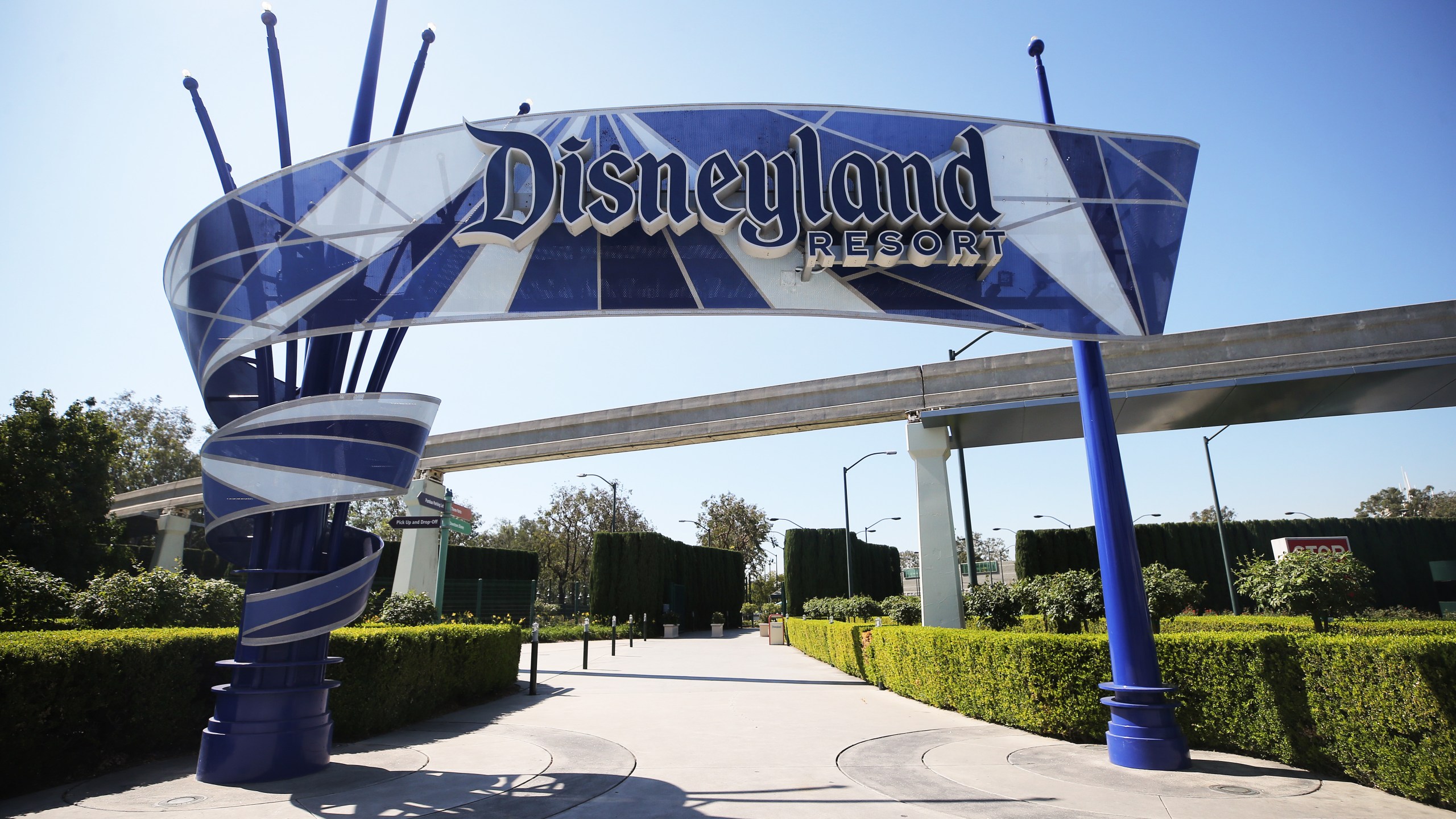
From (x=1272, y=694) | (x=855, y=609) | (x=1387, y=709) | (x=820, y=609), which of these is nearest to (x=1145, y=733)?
(x=1272, y=694)

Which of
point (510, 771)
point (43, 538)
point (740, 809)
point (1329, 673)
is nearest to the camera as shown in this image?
point (740, 809)

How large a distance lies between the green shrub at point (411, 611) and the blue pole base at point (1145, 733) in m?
13.2

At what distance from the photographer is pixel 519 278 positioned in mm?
8070

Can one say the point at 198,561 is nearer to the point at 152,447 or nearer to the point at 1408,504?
the point at 152,447

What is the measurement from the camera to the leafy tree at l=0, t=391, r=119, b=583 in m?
27.3

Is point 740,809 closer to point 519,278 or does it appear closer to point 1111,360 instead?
point 519,278

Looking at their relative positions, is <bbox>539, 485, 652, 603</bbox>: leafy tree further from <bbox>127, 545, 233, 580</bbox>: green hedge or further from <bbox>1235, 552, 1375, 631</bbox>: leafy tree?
<bbox>1235, 552, 1375, 631</bbox>: leafy tree

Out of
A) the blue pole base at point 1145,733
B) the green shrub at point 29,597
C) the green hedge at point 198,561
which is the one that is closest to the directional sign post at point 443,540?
the green shrub at point 29,597

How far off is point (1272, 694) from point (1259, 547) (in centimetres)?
3408

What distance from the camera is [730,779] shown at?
23.5ft

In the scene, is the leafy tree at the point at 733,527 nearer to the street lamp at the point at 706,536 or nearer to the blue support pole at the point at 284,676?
the street lamp at the point at 706,536

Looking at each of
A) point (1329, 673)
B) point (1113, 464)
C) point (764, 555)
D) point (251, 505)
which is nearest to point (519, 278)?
point (251, 505)

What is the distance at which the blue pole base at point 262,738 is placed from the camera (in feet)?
21.8

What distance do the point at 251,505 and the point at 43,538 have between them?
1200 inches
